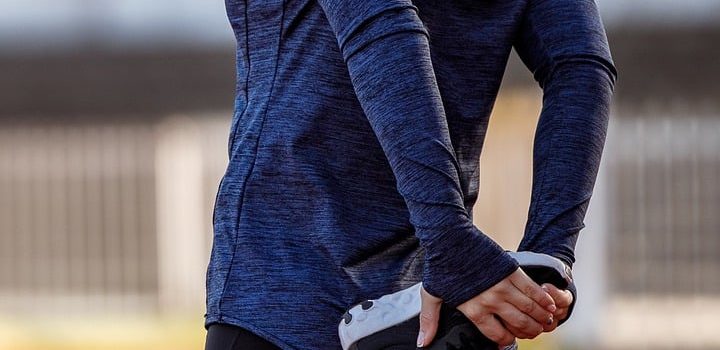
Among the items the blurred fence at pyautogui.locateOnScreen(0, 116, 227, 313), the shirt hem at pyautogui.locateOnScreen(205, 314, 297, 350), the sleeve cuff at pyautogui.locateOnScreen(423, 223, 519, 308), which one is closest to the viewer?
the sleeve cuff at pyautogui.locateOnScreen(423, 223, 519, 308)

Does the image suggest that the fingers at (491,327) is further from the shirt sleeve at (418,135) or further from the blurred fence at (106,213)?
the blurred fence at (106,213)

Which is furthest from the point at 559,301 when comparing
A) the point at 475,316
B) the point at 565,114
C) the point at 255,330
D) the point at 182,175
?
the point at 182,175

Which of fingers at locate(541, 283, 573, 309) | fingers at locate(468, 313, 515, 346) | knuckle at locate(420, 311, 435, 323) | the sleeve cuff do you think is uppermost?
the sleeve cuff

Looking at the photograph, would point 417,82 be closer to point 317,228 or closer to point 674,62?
point 317,228

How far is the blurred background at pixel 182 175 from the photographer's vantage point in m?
8.37

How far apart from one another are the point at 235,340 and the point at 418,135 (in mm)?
342

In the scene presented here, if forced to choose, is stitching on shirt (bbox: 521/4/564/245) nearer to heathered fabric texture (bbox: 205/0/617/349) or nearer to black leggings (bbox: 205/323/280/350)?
heathered fabric texture (bbox: 205/0/617/349)

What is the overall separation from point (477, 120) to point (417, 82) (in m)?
0.21

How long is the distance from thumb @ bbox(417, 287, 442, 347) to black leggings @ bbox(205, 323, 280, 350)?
196mm

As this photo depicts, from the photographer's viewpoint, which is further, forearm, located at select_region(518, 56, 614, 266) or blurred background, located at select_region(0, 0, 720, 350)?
blurred background, located at select_region(0, 0, 720, 350)

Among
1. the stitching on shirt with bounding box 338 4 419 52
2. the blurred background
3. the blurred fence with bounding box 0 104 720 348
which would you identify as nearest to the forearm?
the stitching on shirt with bounding box 338 4 419 52

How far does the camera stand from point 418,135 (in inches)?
50.5

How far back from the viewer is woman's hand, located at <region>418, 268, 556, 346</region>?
128cm

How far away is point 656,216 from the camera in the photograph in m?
8.53
